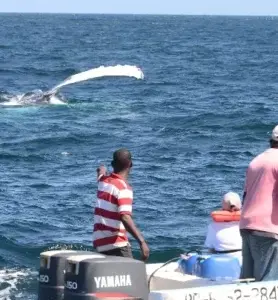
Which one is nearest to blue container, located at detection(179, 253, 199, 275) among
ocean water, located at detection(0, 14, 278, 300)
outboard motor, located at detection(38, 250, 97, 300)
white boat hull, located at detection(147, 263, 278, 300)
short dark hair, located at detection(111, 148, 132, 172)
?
white boat hull, located at detection(147, 263, 278, 300)

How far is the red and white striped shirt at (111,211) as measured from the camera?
35.8ft

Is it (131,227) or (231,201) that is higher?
(231,201)

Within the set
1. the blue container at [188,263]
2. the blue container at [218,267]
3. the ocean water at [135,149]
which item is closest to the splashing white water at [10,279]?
the ocean water at [135,149]

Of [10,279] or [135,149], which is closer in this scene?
[10,279]

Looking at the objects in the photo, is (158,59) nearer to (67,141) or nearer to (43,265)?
(67,141)

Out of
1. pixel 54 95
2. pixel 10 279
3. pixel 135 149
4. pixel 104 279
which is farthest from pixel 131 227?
pixel 54 95

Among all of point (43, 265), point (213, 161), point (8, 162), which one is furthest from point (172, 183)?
point (43, 265)

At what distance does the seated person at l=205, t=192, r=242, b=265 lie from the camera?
1208cm

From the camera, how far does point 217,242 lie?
40.1ft

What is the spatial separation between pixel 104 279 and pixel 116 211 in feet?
3.66

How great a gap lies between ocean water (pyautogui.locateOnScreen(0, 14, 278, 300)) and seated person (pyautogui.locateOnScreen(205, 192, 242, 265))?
12.8 ft

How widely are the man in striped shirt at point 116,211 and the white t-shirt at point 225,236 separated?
51.6 inches

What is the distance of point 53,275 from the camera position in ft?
34.7

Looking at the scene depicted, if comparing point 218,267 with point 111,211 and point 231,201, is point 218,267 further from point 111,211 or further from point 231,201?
point 111,211
